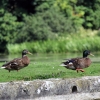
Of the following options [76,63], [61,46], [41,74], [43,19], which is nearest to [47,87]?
[41,74]

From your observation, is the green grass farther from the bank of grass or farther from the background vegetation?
the background vegetation

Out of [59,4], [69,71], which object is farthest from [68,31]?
[69,71]

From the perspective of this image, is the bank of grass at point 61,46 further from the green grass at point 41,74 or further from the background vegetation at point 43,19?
the green grass at point 41,74

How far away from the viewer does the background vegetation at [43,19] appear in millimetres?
45750

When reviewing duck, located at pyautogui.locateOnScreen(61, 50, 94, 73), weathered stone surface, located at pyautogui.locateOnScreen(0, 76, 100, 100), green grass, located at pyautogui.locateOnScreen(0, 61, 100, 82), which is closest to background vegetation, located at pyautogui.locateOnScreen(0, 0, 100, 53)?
green grass, located at pyautogui.locateOnScreen(0, 61, 100, 82)

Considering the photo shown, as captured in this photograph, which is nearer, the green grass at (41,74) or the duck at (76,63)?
the green grass at (41,74)

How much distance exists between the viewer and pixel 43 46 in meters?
42.3

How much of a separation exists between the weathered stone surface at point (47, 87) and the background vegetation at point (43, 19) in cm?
2654

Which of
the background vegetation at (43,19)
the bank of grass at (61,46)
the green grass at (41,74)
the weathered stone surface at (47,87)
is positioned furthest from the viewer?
the background vegetation at (43,19)

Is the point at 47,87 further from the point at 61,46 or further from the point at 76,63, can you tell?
the point at 61,46

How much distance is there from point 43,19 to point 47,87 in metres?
33.1

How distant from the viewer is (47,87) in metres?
14.6

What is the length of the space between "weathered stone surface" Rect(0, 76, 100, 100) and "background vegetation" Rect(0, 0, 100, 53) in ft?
87.1

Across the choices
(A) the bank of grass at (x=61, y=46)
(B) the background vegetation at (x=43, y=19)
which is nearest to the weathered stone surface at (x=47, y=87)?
(A) the bank of grass at (x=61, y=46)
